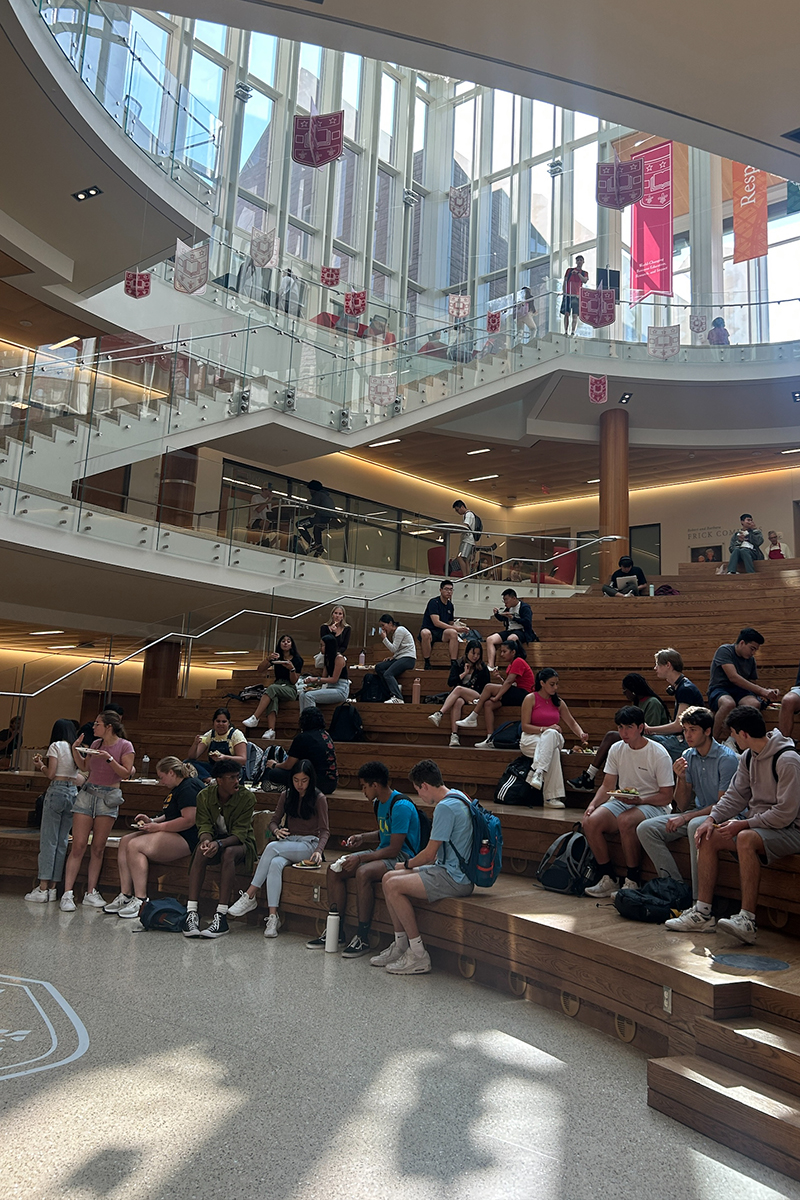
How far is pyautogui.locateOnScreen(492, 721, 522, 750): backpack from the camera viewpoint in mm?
8180

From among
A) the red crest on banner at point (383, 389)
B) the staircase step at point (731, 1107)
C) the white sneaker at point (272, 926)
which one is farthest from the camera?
the red crest on banner at point (383, 389)

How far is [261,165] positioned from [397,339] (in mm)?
7344

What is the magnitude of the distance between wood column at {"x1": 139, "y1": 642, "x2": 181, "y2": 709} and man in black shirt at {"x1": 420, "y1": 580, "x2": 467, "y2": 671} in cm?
330

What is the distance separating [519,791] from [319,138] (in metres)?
8.75

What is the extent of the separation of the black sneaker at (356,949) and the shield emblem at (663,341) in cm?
1475

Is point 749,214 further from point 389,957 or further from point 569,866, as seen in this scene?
point 389,957

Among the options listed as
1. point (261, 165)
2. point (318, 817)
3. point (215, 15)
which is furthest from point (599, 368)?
point (215, 15)

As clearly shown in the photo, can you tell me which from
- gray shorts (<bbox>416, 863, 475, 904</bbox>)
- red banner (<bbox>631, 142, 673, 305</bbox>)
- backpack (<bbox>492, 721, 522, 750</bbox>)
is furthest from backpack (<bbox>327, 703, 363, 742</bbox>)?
red banner (<bbox>631, 142, 673, 305</bbox>)

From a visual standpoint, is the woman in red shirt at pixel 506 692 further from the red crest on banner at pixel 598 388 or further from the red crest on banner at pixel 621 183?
the red crest on banner at pixel 598 388

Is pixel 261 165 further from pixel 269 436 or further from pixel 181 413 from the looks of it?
pixel 181 413

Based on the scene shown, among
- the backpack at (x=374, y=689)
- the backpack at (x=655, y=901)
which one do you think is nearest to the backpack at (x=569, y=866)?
the backpack at (x=655, y=901)

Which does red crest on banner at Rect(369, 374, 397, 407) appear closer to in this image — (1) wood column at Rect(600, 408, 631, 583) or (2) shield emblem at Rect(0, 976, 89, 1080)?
(1) wood column at Rect(600, 408, 631, 583)

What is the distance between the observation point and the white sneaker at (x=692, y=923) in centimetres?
468

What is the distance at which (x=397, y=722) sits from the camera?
9.50 metres
